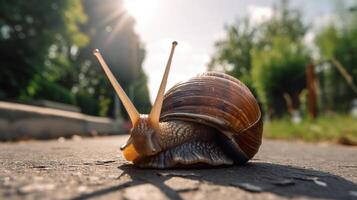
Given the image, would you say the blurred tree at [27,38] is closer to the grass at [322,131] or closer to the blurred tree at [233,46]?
the grass at [322,131]

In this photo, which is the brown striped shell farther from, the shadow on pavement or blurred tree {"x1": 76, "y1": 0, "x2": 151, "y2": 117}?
blurred tree {"x1": 76, "y1": 0, "x2": 151, "y2": 117}

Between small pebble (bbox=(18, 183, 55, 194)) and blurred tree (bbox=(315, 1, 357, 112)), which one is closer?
small pebble (bbox=(18, 183, 55, 194))

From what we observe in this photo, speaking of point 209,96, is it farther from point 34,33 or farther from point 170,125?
point 34,33

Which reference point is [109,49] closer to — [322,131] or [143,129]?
[322,131]

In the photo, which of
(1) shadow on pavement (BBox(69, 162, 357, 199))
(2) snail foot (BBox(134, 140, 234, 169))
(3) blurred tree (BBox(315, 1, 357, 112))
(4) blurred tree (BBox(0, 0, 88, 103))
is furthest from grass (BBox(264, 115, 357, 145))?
(4) blurred tree (BBox(0, 0, 88, 103))

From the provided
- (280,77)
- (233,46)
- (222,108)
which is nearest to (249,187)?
(222,108)

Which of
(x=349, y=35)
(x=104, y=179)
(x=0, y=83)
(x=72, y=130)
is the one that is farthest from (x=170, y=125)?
(x=349, y=35)
